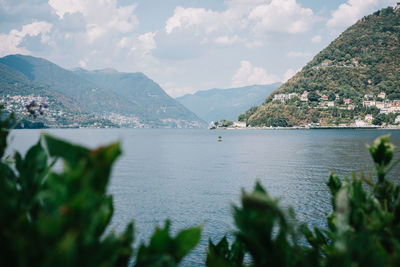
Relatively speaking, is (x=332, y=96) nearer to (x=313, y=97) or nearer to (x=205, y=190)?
(x=313, y=97)

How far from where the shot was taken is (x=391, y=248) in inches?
57.1

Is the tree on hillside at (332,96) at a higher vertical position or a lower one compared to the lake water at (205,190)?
higher

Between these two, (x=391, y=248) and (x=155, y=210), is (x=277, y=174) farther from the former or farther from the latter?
(x=391, y=248)

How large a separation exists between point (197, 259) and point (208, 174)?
80.3 ft

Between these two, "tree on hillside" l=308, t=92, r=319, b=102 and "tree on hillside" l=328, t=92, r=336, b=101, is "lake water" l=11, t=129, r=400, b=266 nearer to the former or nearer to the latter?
"tree on hillside" l=308, t=92, r=319, b=102

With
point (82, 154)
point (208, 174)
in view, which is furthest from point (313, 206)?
point (82, 154)

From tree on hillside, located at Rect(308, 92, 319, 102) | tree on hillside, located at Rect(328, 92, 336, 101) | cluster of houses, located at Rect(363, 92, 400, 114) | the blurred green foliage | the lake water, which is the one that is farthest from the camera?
tree on hillside, located at Rect(308, 92, 319, 102)

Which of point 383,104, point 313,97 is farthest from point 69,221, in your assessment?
point 383,104

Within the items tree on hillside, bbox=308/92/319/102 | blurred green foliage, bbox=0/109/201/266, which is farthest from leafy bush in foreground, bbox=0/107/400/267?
tree on hillside, bbox=308/92/319/102

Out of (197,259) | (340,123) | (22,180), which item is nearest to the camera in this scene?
(22,180)

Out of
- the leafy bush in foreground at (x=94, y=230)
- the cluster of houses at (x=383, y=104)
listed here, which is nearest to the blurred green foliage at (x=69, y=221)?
the leafy bush in foreground at (x=94, y=230)

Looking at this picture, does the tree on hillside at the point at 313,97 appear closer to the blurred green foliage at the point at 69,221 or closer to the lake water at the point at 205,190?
the lake water at the point at 205,190

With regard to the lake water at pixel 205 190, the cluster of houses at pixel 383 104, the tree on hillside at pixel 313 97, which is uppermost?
the tree on hillside at pixel 313 97

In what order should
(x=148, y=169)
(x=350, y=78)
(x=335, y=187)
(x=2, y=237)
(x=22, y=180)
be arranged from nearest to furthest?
(x=2, y=237) < (x=22, y=180) < (x=335, y=187) < (x=148, y=169) < (x=350, y=78)
